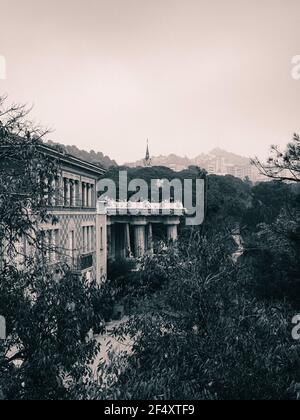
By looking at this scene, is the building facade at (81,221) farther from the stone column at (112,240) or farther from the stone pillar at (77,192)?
the stone column at (112,240)

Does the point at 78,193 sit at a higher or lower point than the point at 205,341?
higher

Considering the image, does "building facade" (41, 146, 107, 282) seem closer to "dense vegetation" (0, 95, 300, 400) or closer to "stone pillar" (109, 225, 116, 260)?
"stone pillar" (109, 225, 116, 260)

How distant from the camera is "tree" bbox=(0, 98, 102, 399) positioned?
8211 millimetres

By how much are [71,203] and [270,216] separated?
A: 1184cm

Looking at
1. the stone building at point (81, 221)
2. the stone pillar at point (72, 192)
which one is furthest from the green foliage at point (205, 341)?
the stone pillar at point (72, 192)

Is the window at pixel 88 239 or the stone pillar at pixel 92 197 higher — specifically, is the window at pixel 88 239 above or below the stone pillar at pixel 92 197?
below

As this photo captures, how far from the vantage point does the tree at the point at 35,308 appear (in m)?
8.21

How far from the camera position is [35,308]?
346 inches

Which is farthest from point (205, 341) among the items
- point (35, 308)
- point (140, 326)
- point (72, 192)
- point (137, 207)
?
point (137, 207)

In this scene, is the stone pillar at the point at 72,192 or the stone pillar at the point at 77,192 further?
the stone pillar at the point at 77,192

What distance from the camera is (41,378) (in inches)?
322

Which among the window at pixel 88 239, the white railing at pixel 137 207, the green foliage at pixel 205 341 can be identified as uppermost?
the white railing at pixel 137 207

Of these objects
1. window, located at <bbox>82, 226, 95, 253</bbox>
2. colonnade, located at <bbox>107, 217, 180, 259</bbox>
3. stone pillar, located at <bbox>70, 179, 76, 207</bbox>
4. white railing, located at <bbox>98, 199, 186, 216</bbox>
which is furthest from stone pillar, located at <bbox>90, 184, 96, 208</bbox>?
colonnade, located at <bbox>107, 217, 180, 259</bbox>

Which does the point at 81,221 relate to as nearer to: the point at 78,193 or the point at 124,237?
the point at 78,193
